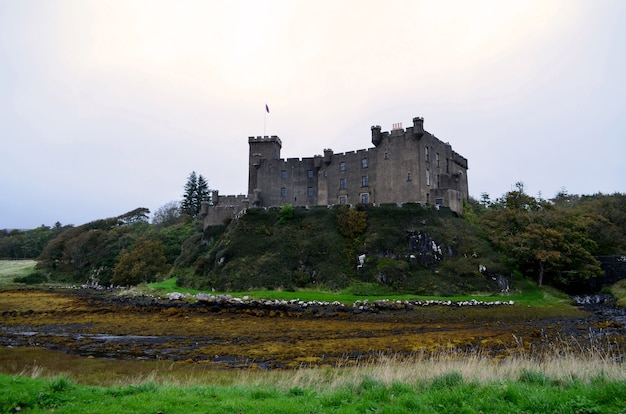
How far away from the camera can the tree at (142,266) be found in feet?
200

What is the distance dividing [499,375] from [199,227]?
65.0 meters

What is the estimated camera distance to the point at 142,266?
61094mm

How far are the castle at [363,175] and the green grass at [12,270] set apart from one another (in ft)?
132

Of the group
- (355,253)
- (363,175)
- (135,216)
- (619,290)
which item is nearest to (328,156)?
(363,175)

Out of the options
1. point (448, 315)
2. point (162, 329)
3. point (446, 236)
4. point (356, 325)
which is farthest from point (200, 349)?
point (446, 236)

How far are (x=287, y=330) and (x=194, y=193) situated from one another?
82092 millimetres

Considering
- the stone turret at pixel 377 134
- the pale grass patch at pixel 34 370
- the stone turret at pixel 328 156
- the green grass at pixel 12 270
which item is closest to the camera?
the pale grass patch at pixel 34 370

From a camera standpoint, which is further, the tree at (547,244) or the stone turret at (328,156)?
the stone turret at (328,156)

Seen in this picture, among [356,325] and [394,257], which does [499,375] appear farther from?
[394,257]

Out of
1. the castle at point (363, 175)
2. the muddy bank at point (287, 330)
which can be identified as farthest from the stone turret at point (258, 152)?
the muddy bank at point (287, 330)

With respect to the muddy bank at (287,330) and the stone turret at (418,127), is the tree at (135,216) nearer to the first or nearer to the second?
the muddy bank at (287,330)

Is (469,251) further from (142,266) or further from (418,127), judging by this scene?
(142,266)

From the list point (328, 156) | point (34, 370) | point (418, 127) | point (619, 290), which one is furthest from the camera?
point (328, 156)

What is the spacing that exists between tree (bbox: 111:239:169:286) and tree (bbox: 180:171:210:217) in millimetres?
35418
